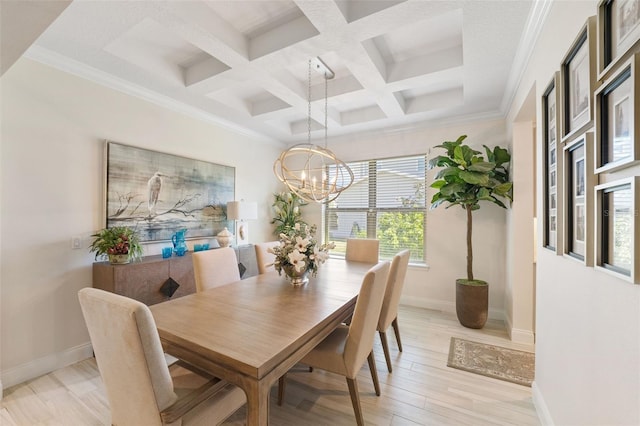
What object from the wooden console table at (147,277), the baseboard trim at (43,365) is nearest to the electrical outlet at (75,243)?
the wooden console table at (147,277)

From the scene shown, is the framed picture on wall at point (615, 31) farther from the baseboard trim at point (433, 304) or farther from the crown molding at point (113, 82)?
the crown molding at point (113, 82)

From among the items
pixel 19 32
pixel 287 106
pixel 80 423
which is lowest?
pixel 80 423

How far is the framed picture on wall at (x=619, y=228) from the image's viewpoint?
786 mm

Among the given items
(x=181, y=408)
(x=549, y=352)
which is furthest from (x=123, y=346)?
(x=549, y=352)

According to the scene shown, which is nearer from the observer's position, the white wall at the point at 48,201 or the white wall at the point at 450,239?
the white wall at the point at 48,201

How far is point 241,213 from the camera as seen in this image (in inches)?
147

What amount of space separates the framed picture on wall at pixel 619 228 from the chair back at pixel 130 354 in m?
1.63

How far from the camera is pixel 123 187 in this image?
2.80 metres

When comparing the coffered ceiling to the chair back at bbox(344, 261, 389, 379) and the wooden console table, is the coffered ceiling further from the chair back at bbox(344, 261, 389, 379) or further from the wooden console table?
the wooden console table

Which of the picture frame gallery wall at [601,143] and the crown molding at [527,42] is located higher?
the crown molding at [527,42]

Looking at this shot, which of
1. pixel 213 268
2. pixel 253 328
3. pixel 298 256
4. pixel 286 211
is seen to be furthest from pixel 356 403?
pixel 286 211

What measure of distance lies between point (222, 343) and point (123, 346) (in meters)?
0.39

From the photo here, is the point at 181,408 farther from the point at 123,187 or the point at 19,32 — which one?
the point at 123,187

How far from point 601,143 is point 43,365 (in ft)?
13.0
